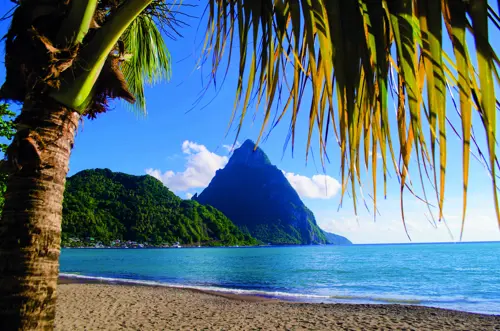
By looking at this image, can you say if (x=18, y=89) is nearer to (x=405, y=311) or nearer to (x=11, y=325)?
(x=11, y=325)

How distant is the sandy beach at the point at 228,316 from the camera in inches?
325

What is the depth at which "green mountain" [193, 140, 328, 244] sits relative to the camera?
15125 cm

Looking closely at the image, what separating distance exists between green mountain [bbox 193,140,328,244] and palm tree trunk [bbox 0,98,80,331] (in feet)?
471

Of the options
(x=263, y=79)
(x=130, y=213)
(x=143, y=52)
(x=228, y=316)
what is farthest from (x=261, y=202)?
(x=263, y=79)

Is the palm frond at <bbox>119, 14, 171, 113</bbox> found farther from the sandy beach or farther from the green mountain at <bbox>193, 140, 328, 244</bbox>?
the green mountain at <bbox>193, 140, 328, 244</bbox>

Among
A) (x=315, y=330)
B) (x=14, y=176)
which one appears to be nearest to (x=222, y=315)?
(x=315, y=330)

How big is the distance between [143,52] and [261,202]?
15418cm

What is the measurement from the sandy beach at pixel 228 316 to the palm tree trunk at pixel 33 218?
7.04 m

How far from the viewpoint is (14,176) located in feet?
4.71

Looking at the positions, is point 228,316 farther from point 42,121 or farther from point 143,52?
point 42,121

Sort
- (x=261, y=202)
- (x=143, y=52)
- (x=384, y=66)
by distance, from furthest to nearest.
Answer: (x=261, y=202), (x=143, y=52), (x=384, y=66)

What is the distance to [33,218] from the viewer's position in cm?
141

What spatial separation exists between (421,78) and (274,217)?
159 m

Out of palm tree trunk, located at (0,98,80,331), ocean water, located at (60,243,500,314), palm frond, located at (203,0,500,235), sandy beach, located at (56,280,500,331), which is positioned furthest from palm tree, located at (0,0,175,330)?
ocean water, located at (60,243,500,314)
